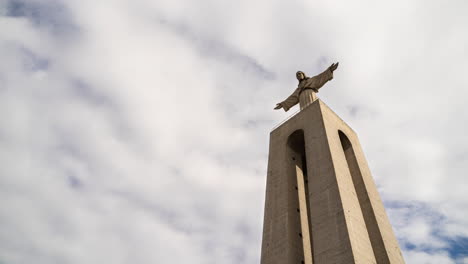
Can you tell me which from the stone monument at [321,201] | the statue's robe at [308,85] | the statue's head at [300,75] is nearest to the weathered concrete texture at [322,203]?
the stone monument at [321,201]

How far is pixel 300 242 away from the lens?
47.1ft

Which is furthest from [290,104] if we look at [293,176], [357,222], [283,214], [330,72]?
[357,222]

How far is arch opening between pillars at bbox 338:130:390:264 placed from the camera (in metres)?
13.6

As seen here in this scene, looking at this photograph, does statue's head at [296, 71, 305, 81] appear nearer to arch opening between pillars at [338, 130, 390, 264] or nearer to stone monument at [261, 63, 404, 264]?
stone monument at [261, 63, 404, 264]

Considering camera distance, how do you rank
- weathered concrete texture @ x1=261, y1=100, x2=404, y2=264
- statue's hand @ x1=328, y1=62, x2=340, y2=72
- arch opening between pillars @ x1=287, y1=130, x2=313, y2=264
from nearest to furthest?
1. weathered concrete texture @ x1=261, y1=100, x2=404, y2=264
2. arch opening between pillars @ x1=287, y1=130, x2=313, y2=264
3. statue's hand @ x1=328, y1=62, x2=340, y2=72


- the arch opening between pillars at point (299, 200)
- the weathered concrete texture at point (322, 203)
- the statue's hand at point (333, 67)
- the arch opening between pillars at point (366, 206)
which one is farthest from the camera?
the statue's hand at point (333, 67)

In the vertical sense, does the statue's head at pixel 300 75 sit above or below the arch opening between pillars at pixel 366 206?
Answer: above

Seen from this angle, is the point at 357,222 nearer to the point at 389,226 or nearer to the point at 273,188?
the point at 389,226

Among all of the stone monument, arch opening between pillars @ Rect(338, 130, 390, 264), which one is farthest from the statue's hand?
arch opening between pillars @ Rect(338, 130, 390, 264)

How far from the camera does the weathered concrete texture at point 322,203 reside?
11.8 metres

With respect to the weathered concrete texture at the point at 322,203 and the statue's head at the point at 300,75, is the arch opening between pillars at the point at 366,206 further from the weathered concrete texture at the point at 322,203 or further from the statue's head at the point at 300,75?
the statue's head at the point at 300,75

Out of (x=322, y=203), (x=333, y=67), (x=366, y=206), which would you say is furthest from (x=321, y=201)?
(x=333, y=67)

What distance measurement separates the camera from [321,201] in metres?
13.5

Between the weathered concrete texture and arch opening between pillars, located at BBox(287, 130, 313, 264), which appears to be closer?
the weathered concrete texture
